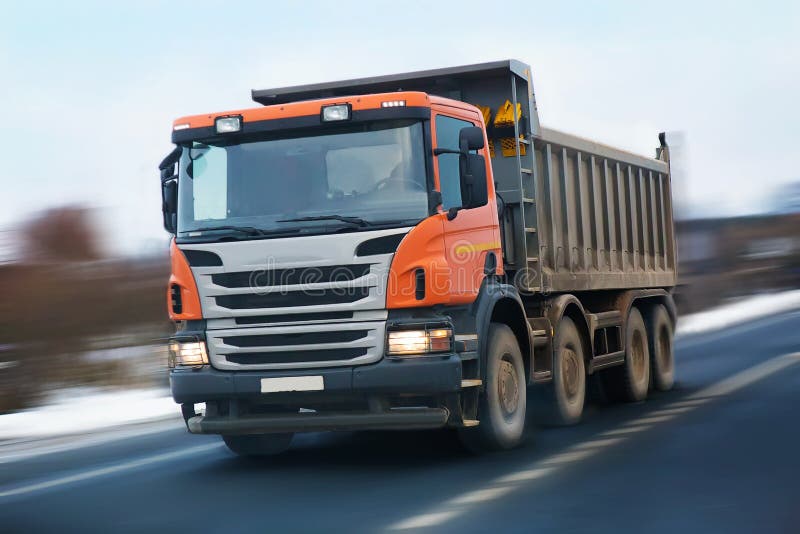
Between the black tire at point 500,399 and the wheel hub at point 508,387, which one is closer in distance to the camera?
the black tire at point 500,399

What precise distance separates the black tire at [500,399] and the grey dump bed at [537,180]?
3.30 feet

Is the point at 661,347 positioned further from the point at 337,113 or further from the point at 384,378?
the point at 337,113

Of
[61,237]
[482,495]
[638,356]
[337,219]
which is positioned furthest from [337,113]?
[638,356]

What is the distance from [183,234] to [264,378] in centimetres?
124

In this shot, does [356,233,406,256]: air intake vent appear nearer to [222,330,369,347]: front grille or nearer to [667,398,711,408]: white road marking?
[222,330,369,347]: front grille

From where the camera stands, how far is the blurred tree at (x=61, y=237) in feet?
47.5

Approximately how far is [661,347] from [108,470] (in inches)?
309

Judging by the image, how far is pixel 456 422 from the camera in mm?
9180

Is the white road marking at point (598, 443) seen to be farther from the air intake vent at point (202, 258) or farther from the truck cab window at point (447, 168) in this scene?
the air intake vent at point (202, 258)

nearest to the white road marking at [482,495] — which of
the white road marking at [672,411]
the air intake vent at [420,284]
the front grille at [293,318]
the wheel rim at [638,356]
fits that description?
the air intake vent at [420,284]

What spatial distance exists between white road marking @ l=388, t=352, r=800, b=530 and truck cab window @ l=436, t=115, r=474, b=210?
1973mm

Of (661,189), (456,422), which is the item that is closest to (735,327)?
(661,189)

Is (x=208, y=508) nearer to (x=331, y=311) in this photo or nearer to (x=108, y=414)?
(x=331, y=311)

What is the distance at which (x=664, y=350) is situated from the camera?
15867mm
